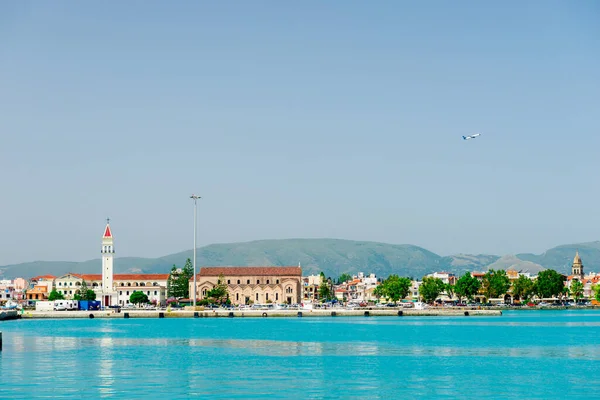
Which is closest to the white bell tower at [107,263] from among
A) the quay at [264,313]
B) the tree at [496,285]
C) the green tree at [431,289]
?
the quay at [264,313]

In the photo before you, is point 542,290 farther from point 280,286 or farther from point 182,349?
point 182,349

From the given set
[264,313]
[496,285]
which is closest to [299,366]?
[264,313]

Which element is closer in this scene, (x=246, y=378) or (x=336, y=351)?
(x=246, y=378)

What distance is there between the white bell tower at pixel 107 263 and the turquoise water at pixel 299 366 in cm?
9262

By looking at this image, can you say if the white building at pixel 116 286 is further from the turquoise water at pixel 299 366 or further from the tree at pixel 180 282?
the turquoise water at pixel 299 366

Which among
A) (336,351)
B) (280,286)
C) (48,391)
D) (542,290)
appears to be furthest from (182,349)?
(542,290)

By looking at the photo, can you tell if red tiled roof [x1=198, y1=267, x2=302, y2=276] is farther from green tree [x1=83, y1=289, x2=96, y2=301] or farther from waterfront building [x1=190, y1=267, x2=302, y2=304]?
green tree [x1=83, y1=289, x2=96, y2=301]

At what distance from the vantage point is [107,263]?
7303 inches

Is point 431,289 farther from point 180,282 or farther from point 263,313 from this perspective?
point 263,313

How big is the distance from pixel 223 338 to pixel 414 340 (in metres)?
19.5

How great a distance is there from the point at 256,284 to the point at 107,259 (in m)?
34.2

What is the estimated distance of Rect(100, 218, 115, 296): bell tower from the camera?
182500 mm

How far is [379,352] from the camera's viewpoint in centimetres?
6856

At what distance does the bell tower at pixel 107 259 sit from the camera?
7185 inches
